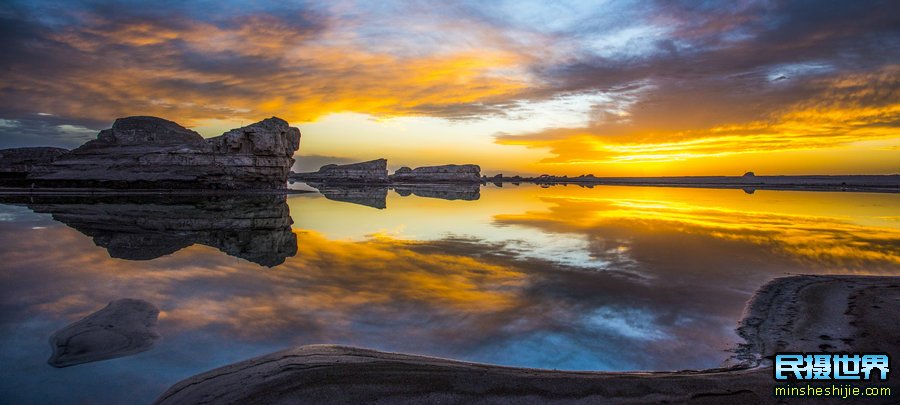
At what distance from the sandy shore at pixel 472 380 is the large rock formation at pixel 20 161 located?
6695 centimetres

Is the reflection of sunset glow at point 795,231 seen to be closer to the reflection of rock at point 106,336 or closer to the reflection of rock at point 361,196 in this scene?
the reflection of rock at point 106,336

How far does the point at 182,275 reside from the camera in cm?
1035

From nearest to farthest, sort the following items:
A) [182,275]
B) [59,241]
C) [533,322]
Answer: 1. [533,322]
2. [182,275]
3. [59,241]

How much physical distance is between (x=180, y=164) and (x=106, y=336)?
4997 cm

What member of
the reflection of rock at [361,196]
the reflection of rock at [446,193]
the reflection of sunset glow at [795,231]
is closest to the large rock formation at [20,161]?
the reflection of rock at [361,196]

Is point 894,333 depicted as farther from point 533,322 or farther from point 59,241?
point 59,241

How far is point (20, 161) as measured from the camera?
64438 millimetres

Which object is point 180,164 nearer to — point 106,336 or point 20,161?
point 20,161

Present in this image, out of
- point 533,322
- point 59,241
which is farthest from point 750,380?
point 59,241

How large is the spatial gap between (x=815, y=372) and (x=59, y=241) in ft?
68.1

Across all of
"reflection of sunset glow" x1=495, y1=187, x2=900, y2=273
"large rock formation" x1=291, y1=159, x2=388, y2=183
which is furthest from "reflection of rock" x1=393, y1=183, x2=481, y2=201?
"large rock formation" x1=291, y1=159, x2=388, y2=183

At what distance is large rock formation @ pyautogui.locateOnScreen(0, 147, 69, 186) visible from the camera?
55.1 meters

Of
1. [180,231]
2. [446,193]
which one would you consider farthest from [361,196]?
[180,231]

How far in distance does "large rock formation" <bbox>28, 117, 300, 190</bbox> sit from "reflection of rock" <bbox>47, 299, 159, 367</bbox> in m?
47.3
